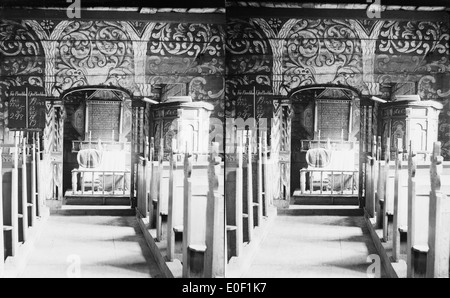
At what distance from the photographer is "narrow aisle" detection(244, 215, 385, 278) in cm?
203

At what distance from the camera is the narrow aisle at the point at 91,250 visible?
2.04m

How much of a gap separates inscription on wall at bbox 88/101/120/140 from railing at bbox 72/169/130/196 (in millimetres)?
121

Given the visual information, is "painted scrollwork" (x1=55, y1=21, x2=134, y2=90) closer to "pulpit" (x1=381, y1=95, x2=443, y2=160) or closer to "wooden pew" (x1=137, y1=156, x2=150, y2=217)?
"wooden pew" (x1=137, y1=156, x2=150, y2=217)

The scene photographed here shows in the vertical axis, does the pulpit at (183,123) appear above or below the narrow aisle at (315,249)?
above

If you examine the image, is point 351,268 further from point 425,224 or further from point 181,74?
point 181,74

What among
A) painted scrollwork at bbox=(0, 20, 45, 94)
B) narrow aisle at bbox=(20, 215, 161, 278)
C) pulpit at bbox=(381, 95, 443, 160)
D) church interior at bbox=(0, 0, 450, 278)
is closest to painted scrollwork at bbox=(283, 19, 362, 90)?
church interior at bbox=(0, 0, 450, 278)

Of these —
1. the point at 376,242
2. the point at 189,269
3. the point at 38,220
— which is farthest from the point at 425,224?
the point at 38,220

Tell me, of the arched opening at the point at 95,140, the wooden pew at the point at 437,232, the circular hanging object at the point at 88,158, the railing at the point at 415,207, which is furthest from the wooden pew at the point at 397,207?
the circular hanging object at the point at 88,158

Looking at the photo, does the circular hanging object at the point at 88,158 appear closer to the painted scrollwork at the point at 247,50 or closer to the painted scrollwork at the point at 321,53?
the painted scrollwork at the point at 247,50

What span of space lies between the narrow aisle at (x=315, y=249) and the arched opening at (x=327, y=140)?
0.12 meters

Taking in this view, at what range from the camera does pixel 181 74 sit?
6.80ft

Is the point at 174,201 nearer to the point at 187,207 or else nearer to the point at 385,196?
the point at 187,207

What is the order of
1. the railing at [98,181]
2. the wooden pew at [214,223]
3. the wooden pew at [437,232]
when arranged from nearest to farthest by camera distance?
1. the wooden pew at [437,232]
2. the wooden pew at [214,223]
3. the railing at [98,181]

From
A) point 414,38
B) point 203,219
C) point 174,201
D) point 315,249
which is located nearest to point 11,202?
point 174,201
